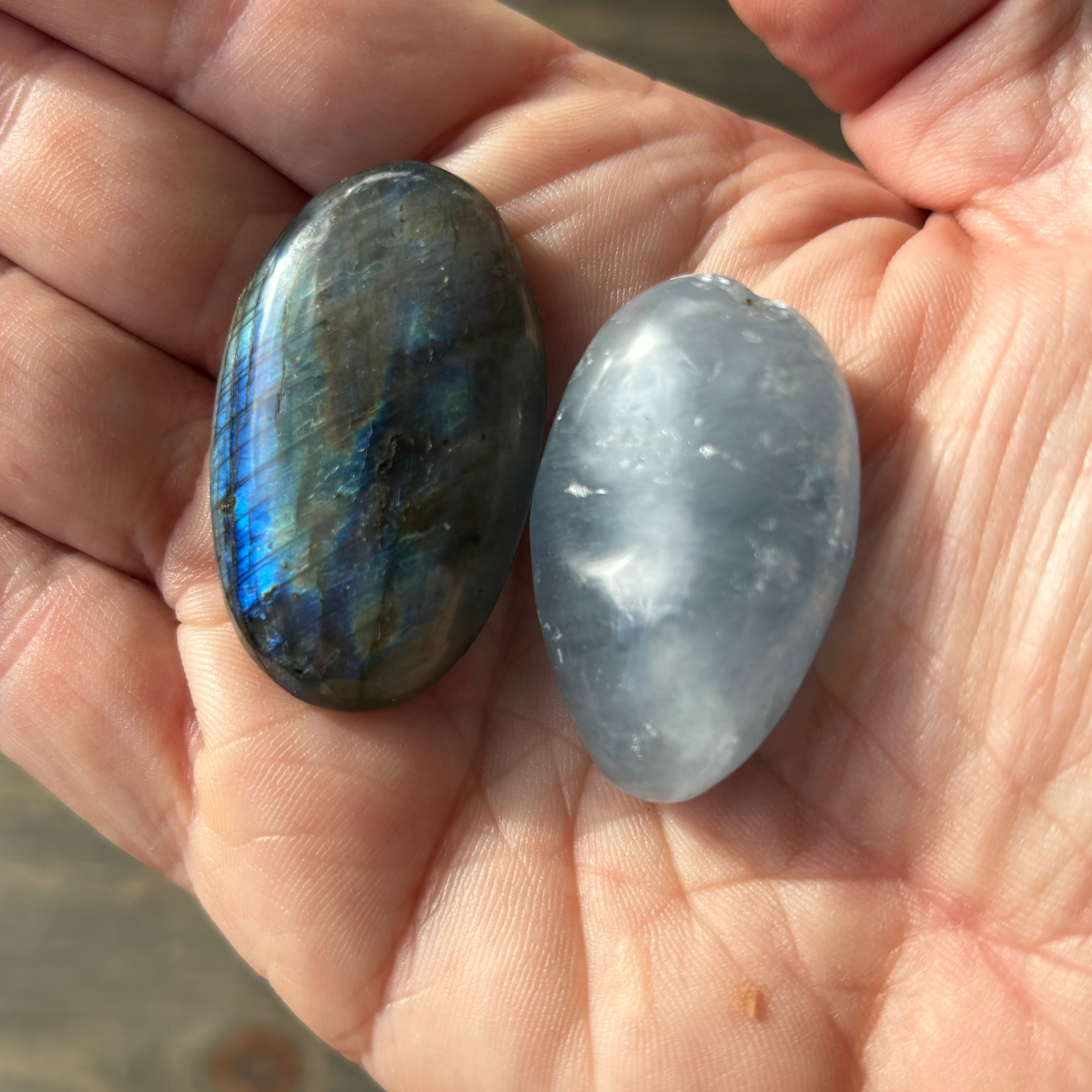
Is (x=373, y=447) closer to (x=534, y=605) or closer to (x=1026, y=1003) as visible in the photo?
(x=534, y=605)

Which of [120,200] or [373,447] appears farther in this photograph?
[120,200]

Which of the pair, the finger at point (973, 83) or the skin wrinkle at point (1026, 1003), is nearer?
the skin wrinkle at point (1026, 1003)

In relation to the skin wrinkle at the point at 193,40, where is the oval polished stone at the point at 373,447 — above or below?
below

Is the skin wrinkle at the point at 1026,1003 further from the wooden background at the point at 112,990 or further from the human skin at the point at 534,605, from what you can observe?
the wooden background at the point at 112,990

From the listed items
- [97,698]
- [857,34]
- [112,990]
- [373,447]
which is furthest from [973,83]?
[112,990]

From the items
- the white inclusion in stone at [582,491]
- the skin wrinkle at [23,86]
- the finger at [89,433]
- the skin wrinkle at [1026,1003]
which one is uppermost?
the skin wrinkle at [23,86]

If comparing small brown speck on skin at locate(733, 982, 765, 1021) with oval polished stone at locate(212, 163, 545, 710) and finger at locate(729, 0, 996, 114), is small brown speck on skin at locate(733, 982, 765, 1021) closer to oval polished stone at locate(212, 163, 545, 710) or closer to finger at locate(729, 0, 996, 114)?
oval polished stone at locate(212, 163, 545, 710)

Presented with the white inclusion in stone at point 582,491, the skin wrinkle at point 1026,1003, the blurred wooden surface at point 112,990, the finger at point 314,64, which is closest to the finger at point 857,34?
the finger at point 314,64

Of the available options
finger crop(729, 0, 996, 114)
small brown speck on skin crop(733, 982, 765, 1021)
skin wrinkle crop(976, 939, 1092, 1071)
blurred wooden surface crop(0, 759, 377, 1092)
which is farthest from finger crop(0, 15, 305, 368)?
skin wrinkle crop(976, 939, 1092, 1071)
